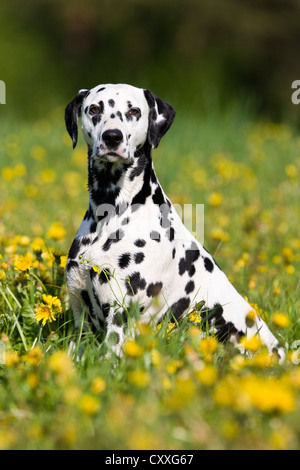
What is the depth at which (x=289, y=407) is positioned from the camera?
183cm

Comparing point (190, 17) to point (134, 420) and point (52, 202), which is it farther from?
point (134, 420)

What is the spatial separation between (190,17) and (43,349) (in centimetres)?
1795

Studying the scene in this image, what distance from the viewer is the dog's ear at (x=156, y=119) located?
329 centimetres

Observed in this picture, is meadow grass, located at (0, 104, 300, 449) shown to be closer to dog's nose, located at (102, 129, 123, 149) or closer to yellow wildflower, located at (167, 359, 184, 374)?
yellow wildflower, located at (167, 359, 184, 374)

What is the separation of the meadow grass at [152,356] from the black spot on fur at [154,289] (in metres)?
0.17

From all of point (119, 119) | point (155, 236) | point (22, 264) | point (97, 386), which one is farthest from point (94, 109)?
point (97, 386)

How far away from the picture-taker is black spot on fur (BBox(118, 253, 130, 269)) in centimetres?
308

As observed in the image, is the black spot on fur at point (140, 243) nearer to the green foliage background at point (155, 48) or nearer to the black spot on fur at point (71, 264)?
the black spot on fur at point (71, 264)

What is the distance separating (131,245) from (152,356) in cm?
78

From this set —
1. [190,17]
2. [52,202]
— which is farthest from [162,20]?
[52,202]

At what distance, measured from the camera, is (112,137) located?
3.02 metres

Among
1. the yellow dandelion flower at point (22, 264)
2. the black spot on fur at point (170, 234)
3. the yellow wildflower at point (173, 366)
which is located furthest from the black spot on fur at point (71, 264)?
the yellow wildflower at point (173, 366)

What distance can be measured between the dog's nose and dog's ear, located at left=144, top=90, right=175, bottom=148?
0.97 ft

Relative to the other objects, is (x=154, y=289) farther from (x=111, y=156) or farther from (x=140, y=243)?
(x=111, y=156)
